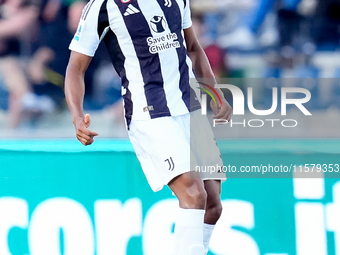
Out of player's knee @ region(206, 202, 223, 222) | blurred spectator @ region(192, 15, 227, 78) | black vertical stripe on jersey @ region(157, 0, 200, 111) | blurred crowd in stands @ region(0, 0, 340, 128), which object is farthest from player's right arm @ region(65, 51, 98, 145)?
blurred spectator @ region(192, 15, 227, 78)

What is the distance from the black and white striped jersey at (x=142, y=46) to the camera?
2064mm

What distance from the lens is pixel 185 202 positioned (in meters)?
2.00

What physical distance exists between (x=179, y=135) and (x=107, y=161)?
83 centimetres

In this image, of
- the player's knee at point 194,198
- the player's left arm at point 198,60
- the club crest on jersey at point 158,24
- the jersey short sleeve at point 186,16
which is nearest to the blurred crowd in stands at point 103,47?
the player's left arm at point 198,60

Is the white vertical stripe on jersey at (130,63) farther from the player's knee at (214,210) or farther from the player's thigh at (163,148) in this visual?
the player's knee at (214,210)

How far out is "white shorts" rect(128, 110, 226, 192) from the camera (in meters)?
2.01

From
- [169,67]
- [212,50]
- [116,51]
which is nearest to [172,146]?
[169,67]

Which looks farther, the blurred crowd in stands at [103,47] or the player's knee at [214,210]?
the blurred crowd in stands at [103,47]

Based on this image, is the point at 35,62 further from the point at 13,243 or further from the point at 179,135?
the point at 179,135

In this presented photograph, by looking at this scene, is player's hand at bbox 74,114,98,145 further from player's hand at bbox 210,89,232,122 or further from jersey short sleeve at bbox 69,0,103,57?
player's hand at bbox 210,89,232,122

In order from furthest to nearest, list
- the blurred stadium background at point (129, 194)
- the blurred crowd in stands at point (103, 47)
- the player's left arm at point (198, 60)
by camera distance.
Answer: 1. the blurred crowd in stands at point (103, 47)
2. the blurred stadium background at point (129, 194)
3. the player's left arm at point (198, 60)

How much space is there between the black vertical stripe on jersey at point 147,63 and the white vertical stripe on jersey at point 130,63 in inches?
0.6

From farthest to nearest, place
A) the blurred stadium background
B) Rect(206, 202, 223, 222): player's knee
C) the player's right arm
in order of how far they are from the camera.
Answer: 1. the blurred stadium background
2. Rect(206, 202, 223, 222): player's knee
3. the player's right arm

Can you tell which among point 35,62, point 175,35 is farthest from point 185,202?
point 35,62
